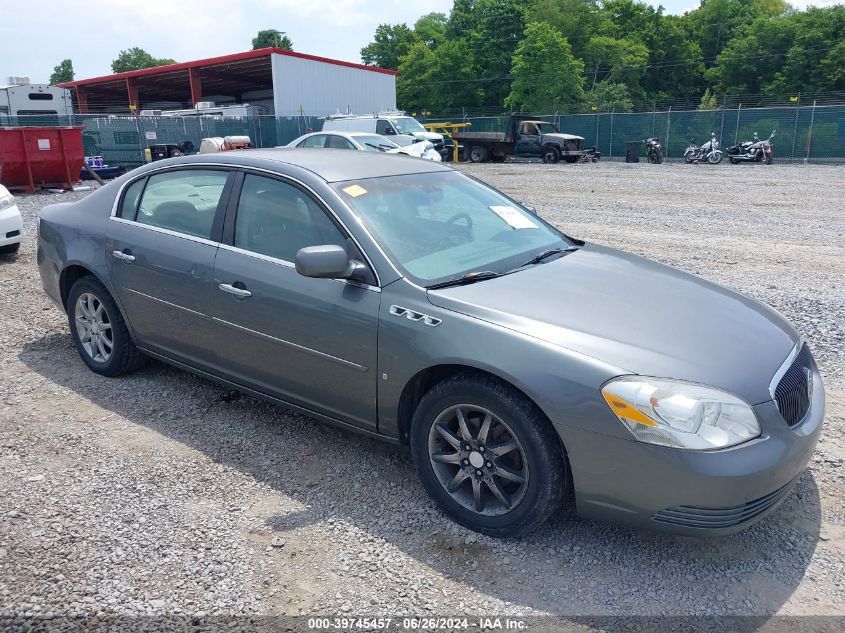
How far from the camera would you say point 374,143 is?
19.5 metres

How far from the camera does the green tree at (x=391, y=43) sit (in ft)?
282

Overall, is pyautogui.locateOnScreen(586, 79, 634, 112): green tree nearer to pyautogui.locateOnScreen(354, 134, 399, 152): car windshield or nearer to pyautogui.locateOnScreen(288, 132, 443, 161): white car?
Answer: pyautogui.locateOnScreen(354, 134, 399, 152): car windshield

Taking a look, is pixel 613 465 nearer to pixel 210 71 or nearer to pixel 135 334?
pixel 135 334

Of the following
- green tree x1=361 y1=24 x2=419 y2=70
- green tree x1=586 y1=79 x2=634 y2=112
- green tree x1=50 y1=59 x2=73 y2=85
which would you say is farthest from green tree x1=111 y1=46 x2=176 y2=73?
green tree x1=586 y1=79 x2=634 y2=112

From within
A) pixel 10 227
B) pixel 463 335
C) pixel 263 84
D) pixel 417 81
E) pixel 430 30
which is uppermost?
pixel 430 30

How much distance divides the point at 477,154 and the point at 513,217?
27.1 metres

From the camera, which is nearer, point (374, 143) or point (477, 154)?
point (374, 143)

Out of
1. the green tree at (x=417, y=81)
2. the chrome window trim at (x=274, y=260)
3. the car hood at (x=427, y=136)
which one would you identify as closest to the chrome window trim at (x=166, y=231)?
the chrome window trim at (x=274, y=260)

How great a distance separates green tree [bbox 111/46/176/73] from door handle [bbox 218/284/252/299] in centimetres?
14726

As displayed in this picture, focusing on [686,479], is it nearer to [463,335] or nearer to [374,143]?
[463,335]

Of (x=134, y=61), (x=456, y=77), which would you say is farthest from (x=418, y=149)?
(x=134, y=61)

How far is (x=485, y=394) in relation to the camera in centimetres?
288

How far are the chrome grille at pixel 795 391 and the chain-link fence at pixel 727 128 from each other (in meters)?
28.0

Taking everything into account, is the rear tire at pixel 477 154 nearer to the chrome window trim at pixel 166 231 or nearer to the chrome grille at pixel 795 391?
the chrome window trim at pixel 166 231
